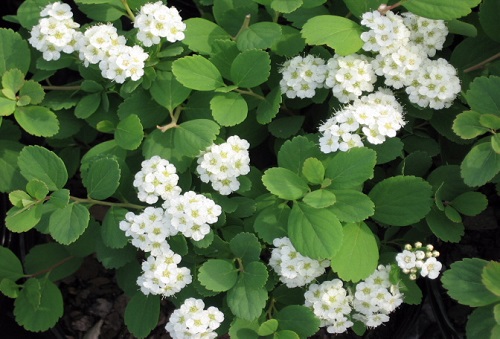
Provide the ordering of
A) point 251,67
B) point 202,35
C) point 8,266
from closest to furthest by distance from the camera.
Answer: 1. point 251,67
2. point 202,35
3. point 8,266

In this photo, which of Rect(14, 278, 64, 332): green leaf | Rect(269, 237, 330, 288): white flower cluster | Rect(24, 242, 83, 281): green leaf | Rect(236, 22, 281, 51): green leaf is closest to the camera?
Rect(269, 237, 330, 288): white flower cluster

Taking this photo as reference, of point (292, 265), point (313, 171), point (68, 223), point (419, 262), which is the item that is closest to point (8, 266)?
point (68, 223)

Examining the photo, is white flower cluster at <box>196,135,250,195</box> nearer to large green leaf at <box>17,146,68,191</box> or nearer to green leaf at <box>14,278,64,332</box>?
large green leaf at <box>17,146,68,191</box>

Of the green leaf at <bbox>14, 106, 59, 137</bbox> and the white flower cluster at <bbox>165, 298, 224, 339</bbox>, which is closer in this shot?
the white flower cluster at <bbox>165, 298, 224, 339</bbox>

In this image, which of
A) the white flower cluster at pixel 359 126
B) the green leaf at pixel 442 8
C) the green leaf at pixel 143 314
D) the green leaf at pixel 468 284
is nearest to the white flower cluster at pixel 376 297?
the green leaf at pixel 468 284

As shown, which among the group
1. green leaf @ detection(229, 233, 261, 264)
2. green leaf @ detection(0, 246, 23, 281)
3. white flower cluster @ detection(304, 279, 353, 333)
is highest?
green leaf @ detection(229, 233, 261, 264)

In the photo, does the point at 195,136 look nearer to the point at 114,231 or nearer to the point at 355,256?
the point at 114,231

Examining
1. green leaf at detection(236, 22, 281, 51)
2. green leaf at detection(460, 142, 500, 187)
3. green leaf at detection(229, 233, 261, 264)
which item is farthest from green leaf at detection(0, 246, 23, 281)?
green leaf at detection(460, 142, 500, 187)

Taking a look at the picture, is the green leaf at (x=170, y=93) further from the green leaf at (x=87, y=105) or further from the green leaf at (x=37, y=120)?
the green leaf at (x=37, y=120)
